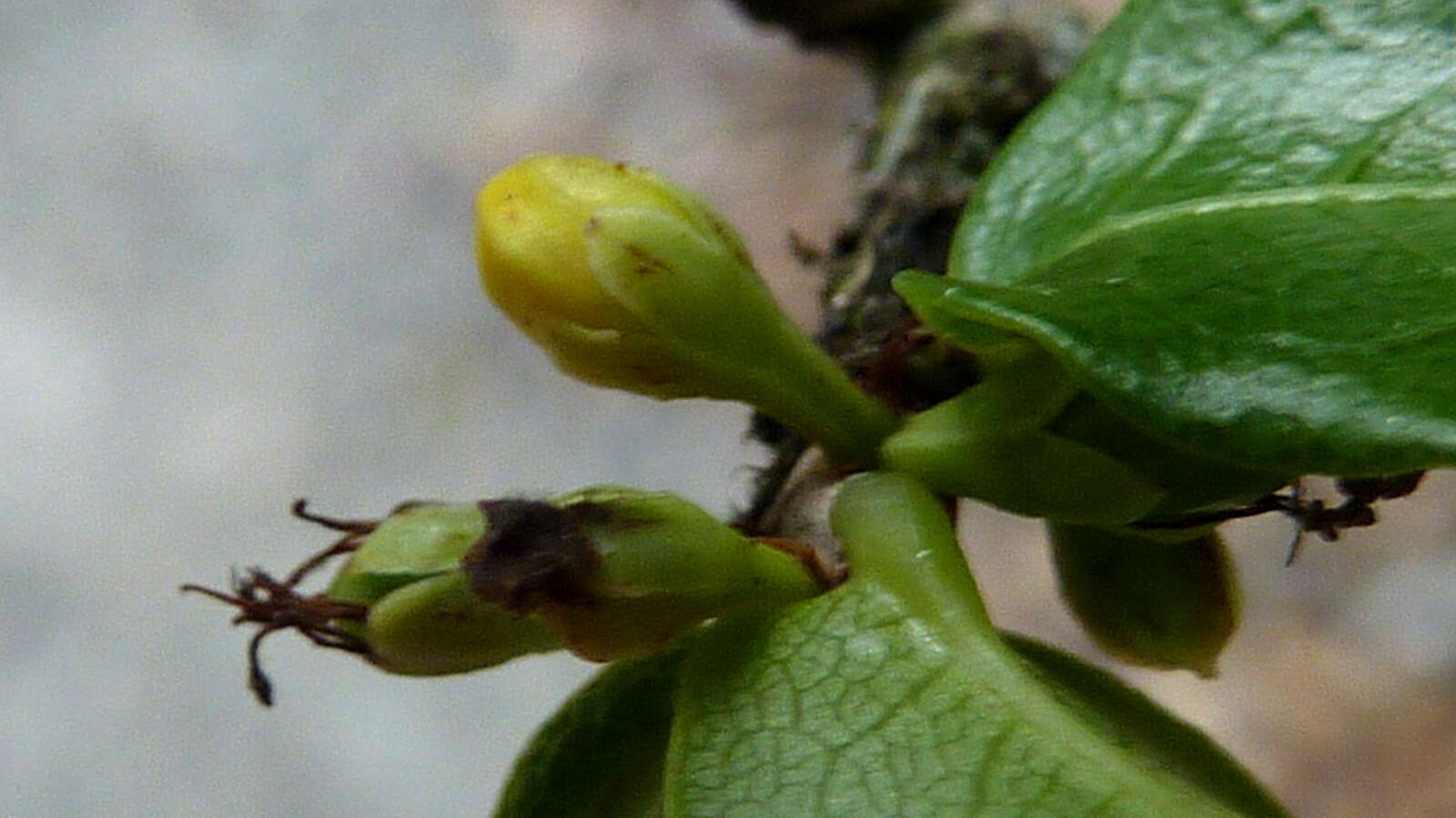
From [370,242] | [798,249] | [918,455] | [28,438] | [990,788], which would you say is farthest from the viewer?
[370,242]

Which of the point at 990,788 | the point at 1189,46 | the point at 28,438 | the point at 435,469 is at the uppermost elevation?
the point at 1189,46

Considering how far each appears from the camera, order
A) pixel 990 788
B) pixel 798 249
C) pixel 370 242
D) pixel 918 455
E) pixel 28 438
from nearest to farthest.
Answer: pixel 990 788
pixel 918 455
pixel 798 249
pixel 28 438
pixel 370 242

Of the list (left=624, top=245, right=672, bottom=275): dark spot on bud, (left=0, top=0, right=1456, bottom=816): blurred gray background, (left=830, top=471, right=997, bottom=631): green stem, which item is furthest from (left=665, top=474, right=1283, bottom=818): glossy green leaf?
(left=0, top=0, right=1456, bottom=816): blurred gray background

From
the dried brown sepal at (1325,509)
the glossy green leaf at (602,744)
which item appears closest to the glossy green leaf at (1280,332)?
the dried brown sepal at (1325,509)

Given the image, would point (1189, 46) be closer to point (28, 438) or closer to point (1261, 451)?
point (1261, 451)

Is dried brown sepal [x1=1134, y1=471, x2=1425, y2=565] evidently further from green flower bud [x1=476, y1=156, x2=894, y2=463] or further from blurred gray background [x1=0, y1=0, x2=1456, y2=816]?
blurred gray background [x1=0, y1=0, x2=1456, y2=816]

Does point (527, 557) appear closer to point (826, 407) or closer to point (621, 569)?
point (621, 569)

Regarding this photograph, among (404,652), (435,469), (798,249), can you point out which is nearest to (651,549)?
(404,652)

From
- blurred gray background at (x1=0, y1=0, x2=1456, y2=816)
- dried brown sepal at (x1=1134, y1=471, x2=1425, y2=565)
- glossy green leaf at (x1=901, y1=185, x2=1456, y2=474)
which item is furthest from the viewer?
blurred gray background at (x1=0, y1=0, x2=1456, y2=816)
